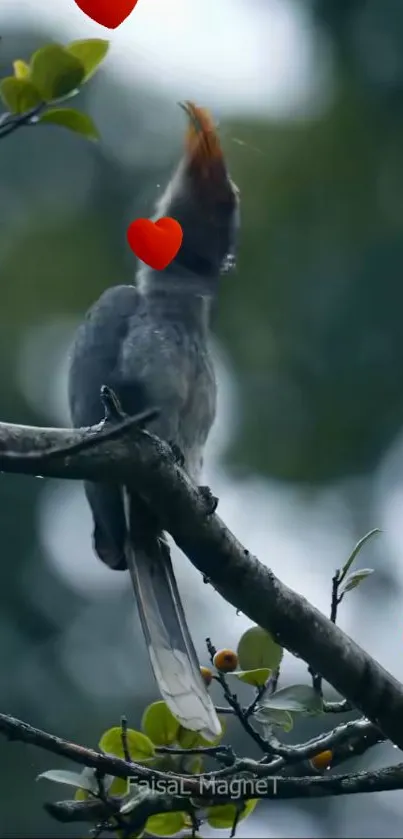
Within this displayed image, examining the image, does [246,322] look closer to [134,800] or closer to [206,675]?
[206,675]

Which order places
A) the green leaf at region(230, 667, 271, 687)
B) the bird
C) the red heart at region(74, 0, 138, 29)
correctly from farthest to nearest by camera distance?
the bird < the green leaf at region(230, 667, 271, 687) < the red heart at region(74, 0, 138, 29)

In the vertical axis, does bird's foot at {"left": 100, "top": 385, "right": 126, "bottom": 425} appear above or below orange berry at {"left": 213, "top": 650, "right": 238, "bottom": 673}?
above

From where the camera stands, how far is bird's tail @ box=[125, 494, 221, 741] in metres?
0.59

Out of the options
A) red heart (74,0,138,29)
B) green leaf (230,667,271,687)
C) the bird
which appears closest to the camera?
red heart (74,0,138,29)

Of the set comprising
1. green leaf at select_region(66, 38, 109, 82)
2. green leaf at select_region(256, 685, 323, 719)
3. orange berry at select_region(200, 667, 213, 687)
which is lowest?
green leaf at select_region(256, 685, 323, 719)

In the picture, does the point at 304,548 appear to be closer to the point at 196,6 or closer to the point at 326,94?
the point at 196,6

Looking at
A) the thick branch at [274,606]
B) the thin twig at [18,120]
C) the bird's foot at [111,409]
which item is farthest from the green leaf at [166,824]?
the thin twig at [18,120]

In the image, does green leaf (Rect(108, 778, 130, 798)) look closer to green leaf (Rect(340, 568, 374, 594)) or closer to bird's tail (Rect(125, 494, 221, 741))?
bird's tail (Rect(125, 494, 221, 741))

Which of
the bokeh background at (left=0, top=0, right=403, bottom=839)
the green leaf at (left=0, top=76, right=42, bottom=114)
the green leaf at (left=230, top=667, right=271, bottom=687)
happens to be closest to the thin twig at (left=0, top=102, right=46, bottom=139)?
the green leaf at (left=0, top=76, right=42, bottom=114)

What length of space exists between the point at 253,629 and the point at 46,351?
0.61 meters

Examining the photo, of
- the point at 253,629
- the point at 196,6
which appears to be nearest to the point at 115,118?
the point at 196,6

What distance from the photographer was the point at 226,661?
0.62 meters

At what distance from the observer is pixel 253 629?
0.62m

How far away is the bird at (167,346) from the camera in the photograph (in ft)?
2.54
